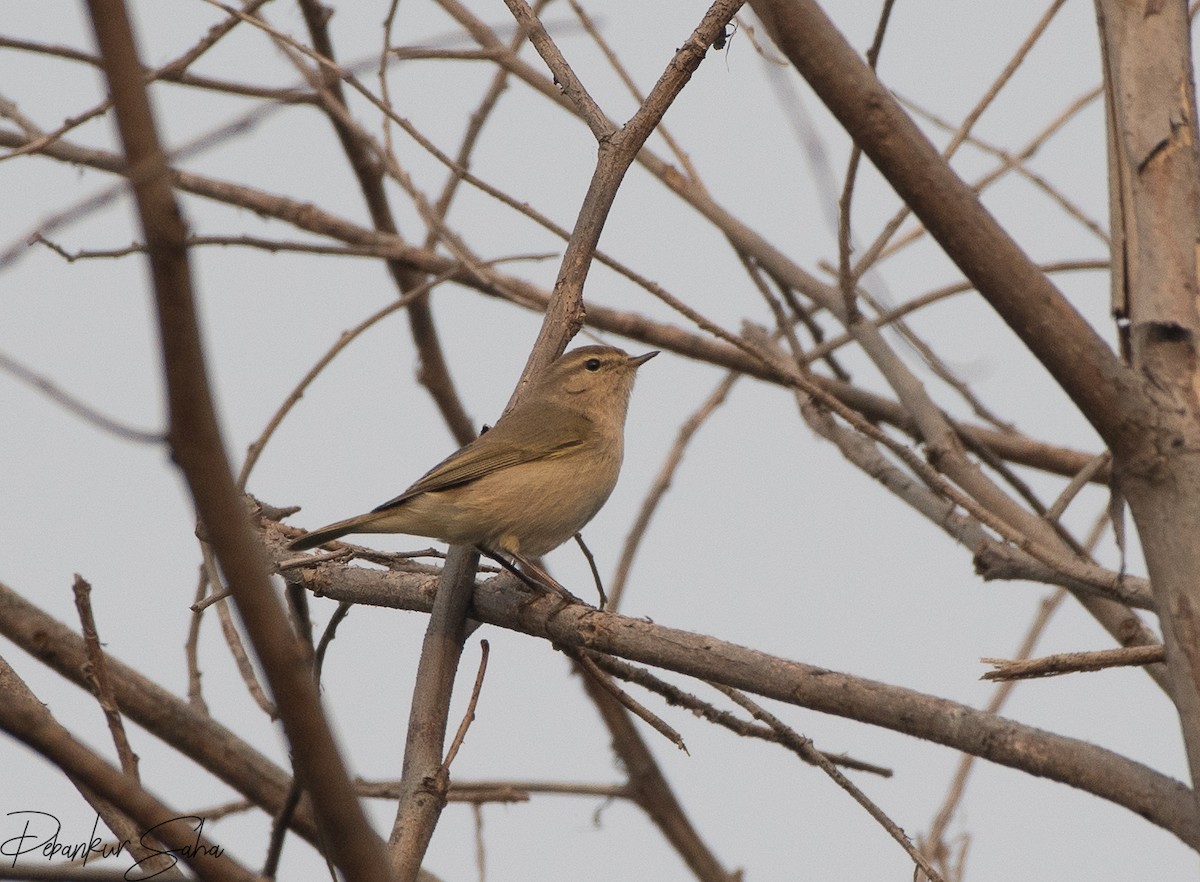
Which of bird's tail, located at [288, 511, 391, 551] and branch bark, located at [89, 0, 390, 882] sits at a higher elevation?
bird's tail, located at [288, 511, 391, 551]

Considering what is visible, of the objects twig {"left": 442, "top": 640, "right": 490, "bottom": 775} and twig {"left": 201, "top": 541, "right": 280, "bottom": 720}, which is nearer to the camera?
twig {"left": 442, "top": 640, "right": 490, "bottom": 775}

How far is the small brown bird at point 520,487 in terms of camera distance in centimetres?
484

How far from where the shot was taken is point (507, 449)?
537 centimetres

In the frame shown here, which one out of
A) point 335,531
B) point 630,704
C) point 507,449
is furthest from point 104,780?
point 507,449

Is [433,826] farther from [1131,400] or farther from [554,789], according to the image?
[554,789]

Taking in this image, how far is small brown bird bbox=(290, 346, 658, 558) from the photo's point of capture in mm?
4844

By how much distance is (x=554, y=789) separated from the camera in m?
4.95

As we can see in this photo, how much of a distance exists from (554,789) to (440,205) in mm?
2616

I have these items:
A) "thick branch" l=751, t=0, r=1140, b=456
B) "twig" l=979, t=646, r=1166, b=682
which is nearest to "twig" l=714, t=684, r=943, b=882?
"twig" l=979, t=646, r=1166, b=682

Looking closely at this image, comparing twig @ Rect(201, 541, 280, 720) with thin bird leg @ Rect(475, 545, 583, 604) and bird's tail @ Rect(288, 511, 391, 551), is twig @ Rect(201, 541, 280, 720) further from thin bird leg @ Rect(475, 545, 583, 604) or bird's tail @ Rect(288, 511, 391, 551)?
thin bird leg @ Rect(475, 545, 583, 604)

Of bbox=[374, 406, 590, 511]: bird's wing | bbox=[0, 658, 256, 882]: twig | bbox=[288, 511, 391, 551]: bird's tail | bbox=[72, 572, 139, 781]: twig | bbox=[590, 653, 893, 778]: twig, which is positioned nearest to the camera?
bbox=[0, 658, 256, 882]: twig

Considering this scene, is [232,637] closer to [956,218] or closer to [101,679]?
[101,679]

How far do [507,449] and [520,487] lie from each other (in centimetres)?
32

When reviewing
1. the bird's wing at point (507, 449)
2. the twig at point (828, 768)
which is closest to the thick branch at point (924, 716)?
the twig at point (828, 768)
